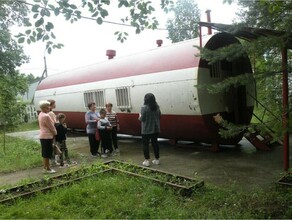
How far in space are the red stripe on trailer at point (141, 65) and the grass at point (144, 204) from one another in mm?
3787

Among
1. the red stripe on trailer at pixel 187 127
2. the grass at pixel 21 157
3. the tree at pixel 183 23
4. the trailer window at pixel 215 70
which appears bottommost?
the grass at pixel 21 157

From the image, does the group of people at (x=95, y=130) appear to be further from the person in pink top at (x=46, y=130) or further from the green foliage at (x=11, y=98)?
the green foliage at (x=11, y=98)

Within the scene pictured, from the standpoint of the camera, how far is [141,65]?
9828 millimetres

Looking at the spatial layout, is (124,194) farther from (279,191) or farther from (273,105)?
(273,105)

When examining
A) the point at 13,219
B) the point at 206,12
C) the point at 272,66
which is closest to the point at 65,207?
the point at 13,219

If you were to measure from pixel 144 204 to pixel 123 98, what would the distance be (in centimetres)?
576

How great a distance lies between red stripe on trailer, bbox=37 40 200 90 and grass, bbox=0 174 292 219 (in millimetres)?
3787

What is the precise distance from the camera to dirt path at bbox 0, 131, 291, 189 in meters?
6.17

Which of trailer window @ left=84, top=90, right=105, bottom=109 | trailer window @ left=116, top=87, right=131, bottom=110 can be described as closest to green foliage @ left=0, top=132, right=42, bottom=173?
trailer window @ left=84, top=90, right=105, bottom=109

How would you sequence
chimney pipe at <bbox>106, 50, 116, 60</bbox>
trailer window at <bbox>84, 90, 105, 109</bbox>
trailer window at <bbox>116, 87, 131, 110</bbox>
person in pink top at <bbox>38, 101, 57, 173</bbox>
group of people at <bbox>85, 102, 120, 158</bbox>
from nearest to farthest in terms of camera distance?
1. person in pink top at <bbox>38, 101, 57, 173</bbox>
2. group of people at <bbox>85, 102, 120, 158</bbox>
3. trailer window at <bbox>116, 87, 131, 110</bbox>
4. trailer window at <bbox>84, 90, 105, 109</bbox>
5. chimney pipe at <bbox>106, 50, 116, 60</bbox>

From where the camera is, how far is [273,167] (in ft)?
22.6

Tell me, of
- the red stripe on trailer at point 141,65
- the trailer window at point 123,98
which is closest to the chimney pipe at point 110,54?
the red stripe on trailer at point 141,65

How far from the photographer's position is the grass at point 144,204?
14.4ft

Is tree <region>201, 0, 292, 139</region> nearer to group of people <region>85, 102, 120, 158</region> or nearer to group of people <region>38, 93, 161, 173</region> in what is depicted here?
group of people <region>38, 93, 161, 173</region>
